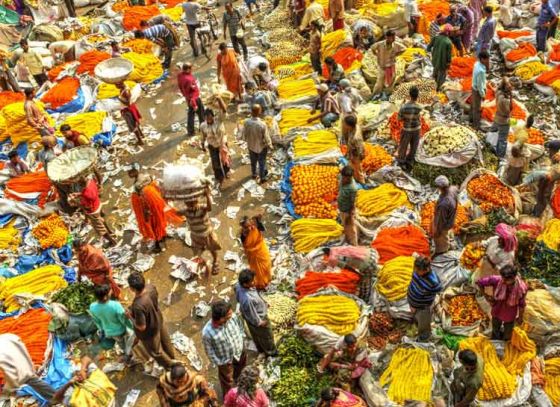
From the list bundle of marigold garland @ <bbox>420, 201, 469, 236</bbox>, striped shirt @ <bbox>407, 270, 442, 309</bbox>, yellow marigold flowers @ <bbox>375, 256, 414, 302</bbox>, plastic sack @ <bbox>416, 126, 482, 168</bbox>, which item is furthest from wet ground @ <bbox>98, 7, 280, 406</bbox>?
plastic sack @ <bbox>416, 126, 482, 168</bbox>

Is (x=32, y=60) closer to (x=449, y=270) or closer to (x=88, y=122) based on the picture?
(x=88, y=122)

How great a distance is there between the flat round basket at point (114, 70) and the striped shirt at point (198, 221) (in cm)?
528

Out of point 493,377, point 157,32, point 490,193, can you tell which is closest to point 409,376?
point 493,377

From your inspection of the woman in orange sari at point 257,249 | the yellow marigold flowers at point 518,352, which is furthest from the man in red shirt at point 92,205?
the yellow marigold flowers at point 518,352

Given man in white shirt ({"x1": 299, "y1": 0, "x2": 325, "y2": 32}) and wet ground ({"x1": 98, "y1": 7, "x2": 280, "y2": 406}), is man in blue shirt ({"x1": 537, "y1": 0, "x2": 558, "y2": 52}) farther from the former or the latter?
wet ground ({"x1": 98, "y1": 7, "x2": 280, "y2": 406})

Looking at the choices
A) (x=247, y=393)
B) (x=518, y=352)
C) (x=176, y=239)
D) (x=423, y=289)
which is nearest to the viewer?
(x=247, y=393)

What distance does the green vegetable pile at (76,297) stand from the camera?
25.2 ft

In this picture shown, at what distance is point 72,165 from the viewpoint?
355 inches

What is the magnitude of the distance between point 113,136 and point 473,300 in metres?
9.00

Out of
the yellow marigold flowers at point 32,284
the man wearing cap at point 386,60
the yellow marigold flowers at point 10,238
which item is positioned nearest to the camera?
the yellow marigold flowers at point 32,284

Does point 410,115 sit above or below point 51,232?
above

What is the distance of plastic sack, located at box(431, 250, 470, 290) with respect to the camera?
733cm

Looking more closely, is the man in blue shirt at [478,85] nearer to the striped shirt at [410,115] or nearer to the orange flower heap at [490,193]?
the striped shirt at [410,115]

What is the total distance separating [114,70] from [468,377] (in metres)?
10.3
